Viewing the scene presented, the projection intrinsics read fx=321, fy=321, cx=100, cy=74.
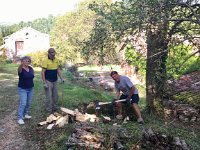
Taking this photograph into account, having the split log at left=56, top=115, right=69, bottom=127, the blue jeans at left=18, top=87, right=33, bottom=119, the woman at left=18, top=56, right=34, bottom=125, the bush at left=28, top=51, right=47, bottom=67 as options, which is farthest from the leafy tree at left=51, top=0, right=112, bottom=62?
the split log at left=56, top=115, right=69, bottom=127

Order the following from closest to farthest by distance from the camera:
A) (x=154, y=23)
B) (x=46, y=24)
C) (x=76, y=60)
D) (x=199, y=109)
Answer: (x=154, y=23) < (x=199, y=109) < (x=76, y=60) < (x=46, y=24)

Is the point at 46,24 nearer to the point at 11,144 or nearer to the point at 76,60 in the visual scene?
the point at 76,60

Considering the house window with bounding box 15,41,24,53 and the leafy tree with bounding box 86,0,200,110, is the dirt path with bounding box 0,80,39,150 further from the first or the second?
the house window with bounding box 15,41,24,53

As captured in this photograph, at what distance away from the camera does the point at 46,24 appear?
159 m

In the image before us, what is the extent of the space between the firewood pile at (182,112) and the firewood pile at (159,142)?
3.74m

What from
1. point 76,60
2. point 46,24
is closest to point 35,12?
point 46,24

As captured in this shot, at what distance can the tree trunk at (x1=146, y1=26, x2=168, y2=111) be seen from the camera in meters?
7.96

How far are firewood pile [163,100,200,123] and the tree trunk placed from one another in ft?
3.11

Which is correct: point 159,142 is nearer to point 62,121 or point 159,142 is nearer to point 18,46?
point 62,121

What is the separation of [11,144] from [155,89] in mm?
4875

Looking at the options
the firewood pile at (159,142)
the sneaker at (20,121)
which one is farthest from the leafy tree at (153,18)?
the sneaker at (20,121)

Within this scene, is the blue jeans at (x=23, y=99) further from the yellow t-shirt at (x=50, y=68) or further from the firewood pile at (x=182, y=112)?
the firewood pile at (x=182, y=112)

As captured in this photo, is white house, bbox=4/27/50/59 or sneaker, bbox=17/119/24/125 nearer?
sneaker, bbox=17/119/24/125

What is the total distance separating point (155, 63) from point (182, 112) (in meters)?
2.48
